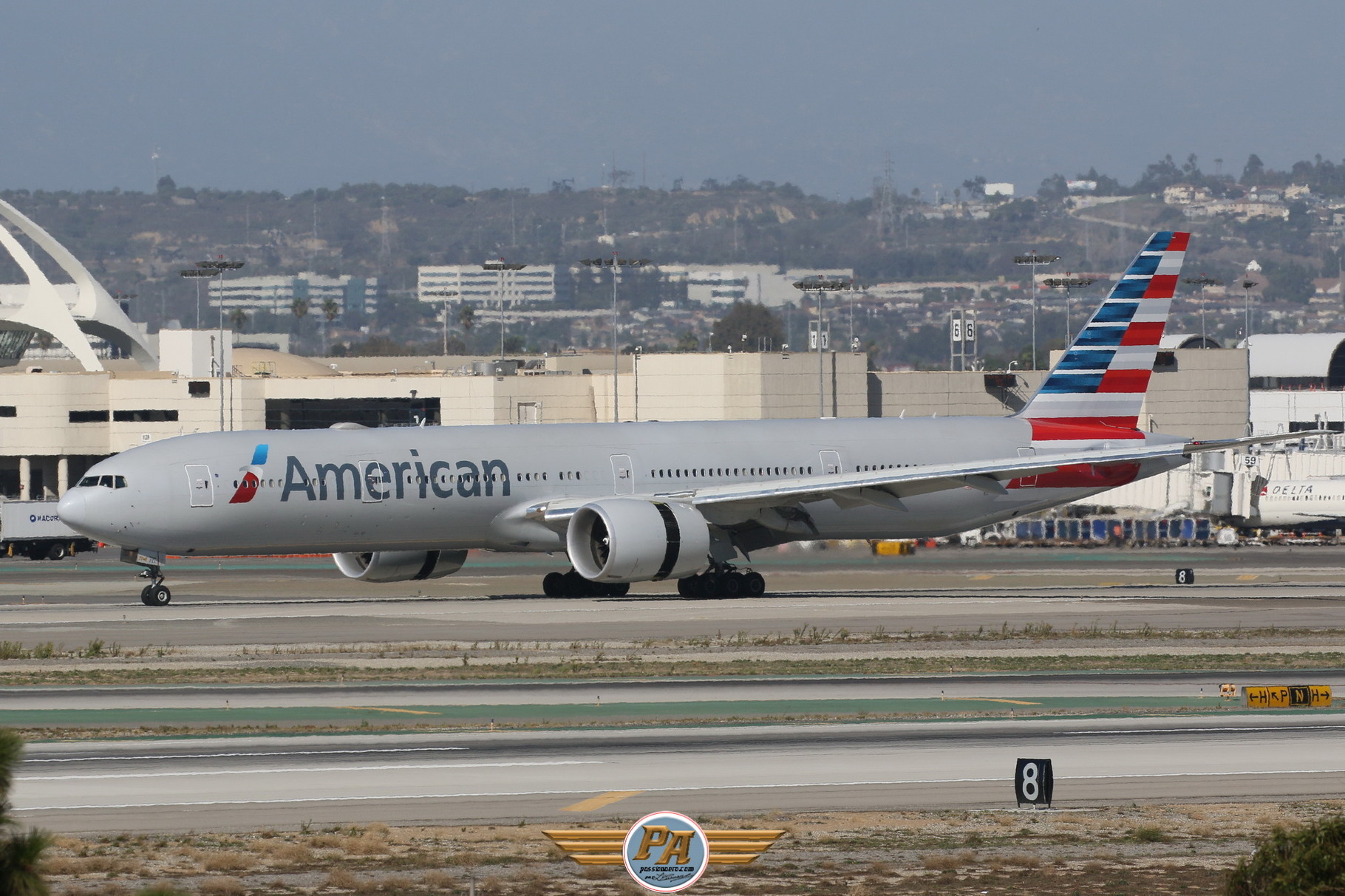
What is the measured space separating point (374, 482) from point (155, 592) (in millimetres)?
6978

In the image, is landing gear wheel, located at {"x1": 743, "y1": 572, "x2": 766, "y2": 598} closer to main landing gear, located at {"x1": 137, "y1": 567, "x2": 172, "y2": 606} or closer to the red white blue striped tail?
the red white blue striped tail

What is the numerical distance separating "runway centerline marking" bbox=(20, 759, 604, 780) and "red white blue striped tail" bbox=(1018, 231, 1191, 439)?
36251 mm

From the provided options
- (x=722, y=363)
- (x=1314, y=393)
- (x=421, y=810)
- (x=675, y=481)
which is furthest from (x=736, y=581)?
(x=1314, y=393)

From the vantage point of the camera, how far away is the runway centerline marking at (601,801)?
66.3 ft

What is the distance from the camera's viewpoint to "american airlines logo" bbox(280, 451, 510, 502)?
4781 cm

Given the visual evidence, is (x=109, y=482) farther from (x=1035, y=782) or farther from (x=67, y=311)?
(x=67, y=311)

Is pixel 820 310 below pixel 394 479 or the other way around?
the other way around

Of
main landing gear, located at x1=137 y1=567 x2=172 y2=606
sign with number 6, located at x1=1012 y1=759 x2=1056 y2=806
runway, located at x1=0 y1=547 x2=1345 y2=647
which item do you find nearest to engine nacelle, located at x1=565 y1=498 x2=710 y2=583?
runway, located at x1=0 y1=547 x2=1345 y2=647

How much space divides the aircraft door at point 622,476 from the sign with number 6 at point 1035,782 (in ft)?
106

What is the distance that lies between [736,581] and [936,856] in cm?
3370

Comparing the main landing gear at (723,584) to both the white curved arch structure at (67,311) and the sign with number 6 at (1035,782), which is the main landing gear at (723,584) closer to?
the sign with number 6 at (1035,782)

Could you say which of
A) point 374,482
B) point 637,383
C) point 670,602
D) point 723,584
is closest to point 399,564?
point 374,482

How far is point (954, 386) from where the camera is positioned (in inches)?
4577

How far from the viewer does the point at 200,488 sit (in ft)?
155
